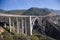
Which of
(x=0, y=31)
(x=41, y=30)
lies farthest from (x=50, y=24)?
(x=0, y=31)

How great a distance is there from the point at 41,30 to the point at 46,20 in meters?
1.14

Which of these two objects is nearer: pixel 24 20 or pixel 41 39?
pixel 41 39

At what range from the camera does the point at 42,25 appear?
42.3ft

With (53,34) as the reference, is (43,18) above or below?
above

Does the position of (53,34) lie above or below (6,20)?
below

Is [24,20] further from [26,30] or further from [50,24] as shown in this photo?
[50,24]

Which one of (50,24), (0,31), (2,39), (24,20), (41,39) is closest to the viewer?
(2,39)

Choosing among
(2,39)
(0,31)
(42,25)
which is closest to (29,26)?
(42,25)

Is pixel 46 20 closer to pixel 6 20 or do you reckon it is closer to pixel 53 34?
pixel 53 34

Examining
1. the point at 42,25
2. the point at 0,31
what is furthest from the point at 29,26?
the point at 0,31

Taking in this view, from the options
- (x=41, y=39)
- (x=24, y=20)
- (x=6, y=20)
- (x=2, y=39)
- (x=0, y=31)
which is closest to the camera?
(x=2, y=39)

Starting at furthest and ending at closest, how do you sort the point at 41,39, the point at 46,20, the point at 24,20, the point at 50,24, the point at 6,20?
1. the point at 46,20
2. the point at 50,24
3. the point at 24,20
4. the point at 6,20
5. the point at 41,39

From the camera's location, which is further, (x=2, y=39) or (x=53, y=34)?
(x=53, y=34)

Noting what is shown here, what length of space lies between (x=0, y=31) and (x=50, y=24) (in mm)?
4784
